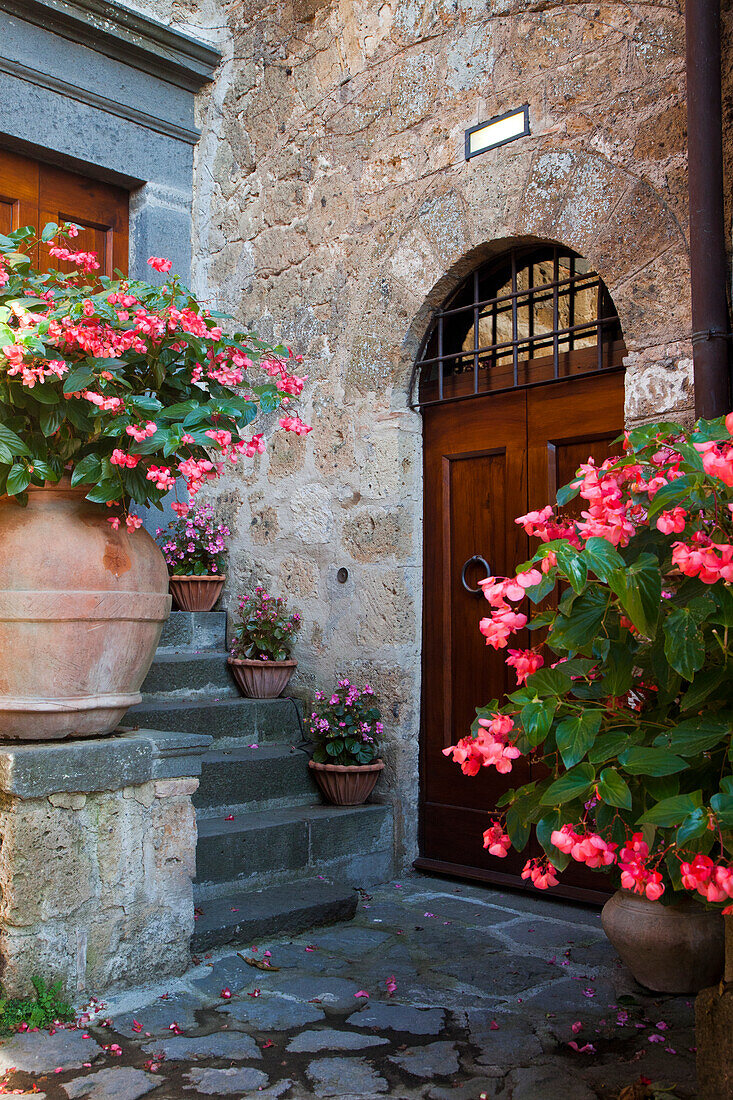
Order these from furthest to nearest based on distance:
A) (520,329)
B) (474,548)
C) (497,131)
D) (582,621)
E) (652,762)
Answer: (474,548)
(520,329)
(497,131)
(582,621)
(652,762)

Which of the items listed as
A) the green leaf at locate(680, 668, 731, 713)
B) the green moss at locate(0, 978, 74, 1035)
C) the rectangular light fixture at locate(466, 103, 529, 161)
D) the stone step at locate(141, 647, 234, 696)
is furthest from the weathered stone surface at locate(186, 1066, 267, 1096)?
the rectangular light fixture at locate(466, 103, 529, 161)

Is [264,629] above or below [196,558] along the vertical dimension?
below

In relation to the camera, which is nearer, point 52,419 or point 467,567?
point 52,419

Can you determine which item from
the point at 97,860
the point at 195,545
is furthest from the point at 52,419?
the point at 195,545

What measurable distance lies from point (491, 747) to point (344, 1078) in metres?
1.01

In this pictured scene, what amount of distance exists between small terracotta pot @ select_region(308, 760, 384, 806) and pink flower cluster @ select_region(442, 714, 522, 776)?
2.07m

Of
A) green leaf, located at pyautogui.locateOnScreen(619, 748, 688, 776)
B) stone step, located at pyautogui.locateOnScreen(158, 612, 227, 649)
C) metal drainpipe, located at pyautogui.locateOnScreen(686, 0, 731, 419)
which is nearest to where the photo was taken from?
green leaf, located at pyautogui.locateOnScreen(619, 748, 688, 776)

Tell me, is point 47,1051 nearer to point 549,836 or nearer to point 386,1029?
point 386,1029

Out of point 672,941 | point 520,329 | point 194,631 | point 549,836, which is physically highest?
point 520,329

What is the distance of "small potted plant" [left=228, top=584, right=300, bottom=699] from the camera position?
4.21 meters

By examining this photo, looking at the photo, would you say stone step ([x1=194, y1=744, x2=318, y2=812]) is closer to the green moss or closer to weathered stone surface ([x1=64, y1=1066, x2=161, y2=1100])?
the green moss

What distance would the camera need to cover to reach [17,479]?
2.42 meters

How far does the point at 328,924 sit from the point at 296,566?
5.62 feet

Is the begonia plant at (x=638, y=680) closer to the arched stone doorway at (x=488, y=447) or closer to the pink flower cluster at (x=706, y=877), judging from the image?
the pink flower cluster at (x=706, y=877)
